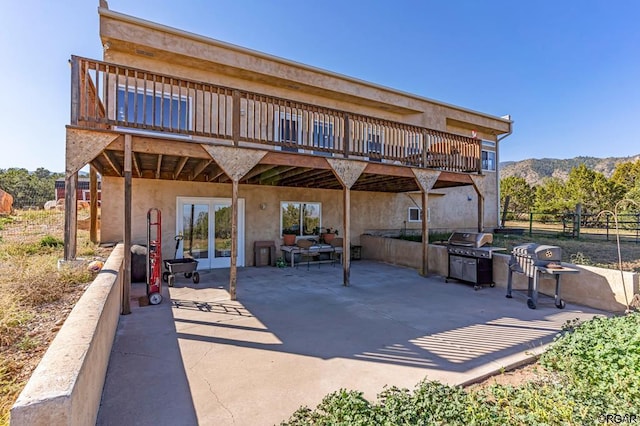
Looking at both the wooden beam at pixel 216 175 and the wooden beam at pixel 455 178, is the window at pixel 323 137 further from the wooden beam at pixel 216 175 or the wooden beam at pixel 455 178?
the wooden beam at pixel 455 178

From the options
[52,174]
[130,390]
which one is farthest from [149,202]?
[52,174]

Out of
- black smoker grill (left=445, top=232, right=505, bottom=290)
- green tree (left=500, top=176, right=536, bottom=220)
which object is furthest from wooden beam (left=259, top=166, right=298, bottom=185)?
green tree (left=500, top=176, right=536, bottom=220)

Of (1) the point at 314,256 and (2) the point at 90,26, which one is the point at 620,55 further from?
(2) the point at 90,26

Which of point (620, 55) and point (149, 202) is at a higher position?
point (620, 55)

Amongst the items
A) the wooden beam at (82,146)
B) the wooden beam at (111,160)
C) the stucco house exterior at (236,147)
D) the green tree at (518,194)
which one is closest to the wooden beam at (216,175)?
the stucco house exterior at (236,147)

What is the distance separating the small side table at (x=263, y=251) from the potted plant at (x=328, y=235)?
196 cm

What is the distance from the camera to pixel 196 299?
6.06m

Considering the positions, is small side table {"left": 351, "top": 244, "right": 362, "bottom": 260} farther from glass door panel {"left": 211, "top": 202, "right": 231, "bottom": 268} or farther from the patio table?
glass door panel {"left": 211, "top": 202, "right": 231, "bottom": 268}

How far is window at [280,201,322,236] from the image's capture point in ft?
34.6

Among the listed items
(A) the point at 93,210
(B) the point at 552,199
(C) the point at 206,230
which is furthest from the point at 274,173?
(B) the point at 552,199

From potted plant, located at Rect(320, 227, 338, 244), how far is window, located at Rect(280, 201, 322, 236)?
0.36 meters

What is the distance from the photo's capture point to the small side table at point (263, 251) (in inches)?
384

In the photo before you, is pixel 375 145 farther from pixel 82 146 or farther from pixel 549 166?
pixel 549 166

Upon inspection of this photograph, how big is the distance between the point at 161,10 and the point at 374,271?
383 inches
